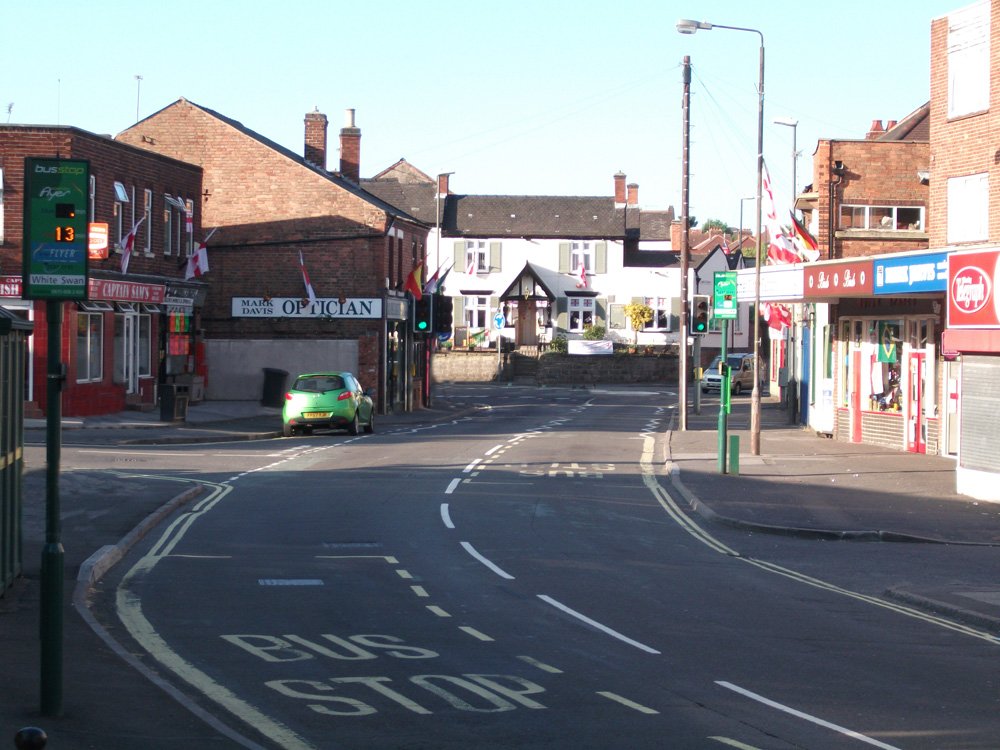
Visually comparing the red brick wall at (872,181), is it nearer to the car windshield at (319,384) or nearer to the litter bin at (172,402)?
the car windshield at (319,384)

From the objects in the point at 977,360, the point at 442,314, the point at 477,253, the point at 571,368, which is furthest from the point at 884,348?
the point at 477,253

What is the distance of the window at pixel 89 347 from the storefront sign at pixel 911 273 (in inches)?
832

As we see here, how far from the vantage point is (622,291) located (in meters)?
80.8

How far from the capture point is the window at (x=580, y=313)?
80.9 meters

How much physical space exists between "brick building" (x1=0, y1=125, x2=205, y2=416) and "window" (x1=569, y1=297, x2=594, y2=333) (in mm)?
37276

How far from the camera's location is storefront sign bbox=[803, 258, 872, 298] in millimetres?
29312

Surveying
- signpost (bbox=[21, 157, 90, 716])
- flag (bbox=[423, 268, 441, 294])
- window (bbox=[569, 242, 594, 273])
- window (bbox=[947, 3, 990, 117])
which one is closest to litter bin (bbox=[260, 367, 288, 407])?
flag (bbox=[423, 268, 441, 294])

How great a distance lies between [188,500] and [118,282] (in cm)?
1901

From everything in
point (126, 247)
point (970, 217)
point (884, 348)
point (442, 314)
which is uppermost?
point (970, 217)

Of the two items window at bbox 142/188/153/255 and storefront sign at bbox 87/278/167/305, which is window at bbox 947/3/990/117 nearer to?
storefront sign at bbox 87/278/167/305

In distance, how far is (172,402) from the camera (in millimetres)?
36719

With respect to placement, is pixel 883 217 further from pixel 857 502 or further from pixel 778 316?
pixel 857 502

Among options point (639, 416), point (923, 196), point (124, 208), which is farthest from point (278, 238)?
point (923, 196)

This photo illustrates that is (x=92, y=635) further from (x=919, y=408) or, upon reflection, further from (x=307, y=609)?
(x=919, y=408)
